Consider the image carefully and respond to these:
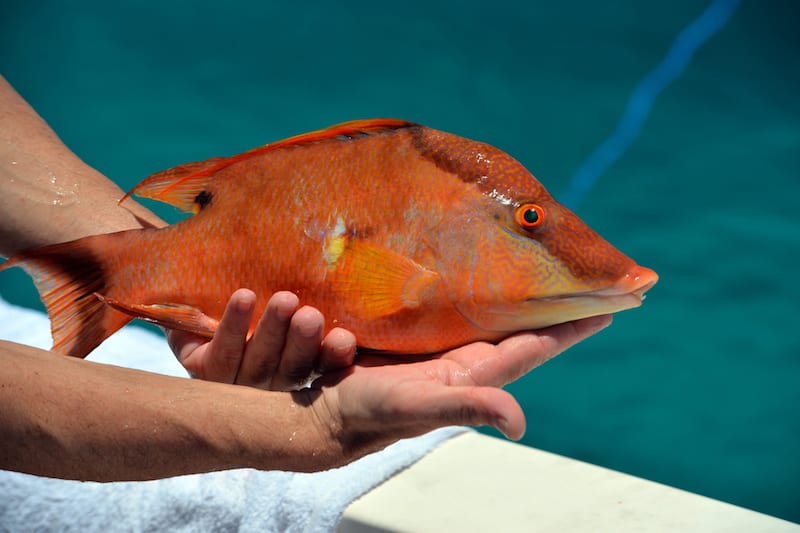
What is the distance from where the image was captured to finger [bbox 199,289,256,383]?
1.00 m


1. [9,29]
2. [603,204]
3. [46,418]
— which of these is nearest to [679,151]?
[603,204]

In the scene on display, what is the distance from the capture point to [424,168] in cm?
105

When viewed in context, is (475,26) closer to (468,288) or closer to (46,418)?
(468,288)

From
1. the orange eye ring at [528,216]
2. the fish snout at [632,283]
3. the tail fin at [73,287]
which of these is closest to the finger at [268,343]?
Answer: the tail fin at [73,287]

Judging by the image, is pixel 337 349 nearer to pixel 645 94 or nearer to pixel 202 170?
pixel 202 170

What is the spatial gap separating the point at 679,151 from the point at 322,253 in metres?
3.01

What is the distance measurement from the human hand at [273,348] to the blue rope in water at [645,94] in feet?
9.80

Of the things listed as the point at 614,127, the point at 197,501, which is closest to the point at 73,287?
the point at 197,501

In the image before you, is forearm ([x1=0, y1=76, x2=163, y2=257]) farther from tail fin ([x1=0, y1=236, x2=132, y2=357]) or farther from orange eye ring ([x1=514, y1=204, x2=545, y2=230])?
orange eye ring ([x1=514, y1=204, x2=545, y2=230])

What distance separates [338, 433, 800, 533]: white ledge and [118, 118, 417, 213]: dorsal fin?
0.66m

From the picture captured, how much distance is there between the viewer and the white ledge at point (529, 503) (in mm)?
1338

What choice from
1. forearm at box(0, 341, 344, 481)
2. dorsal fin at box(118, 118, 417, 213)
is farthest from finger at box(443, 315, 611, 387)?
dorsal fin at box(118, 118, 417, 213)

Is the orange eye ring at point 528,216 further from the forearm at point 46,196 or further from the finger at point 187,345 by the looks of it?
the forearm at point 46,196

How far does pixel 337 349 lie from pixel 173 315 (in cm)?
26
